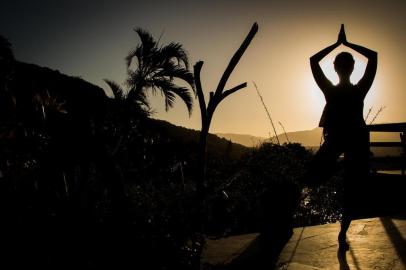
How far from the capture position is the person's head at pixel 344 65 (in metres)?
3.43

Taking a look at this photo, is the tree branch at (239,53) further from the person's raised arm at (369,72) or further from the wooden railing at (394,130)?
the person's raised arm at (369,72)

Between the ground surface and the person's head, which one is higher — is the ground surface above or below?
below

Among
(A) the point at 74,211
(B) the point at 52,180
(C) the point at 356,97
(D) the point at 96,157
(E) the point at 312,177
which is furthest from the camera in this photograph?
(B) the point at 52,180

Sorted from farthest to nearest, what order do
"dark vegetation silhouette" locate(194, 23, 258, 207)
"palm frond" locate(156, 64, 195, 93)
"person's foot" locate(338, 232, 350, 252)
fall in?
"palm frond" locate(156, 64, 195, 93), "dark vegetation silhouette" locate(194, 23, 258, 207), "person's foot" locate(338, 232, 350, 252)

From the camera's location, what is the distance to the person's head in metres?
3.43

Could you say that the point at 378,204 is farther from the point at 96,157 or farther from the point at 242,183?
the point at 96,157

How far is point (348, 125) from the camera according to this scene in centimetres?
338

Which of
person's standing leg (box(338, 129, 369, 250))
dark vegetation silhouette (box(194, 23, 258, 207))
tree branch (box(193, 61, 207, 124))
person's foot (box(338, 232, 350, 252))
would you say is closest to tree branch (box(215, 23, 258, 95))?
dark vegetation silhouette (box(194, 23, 258, 207))

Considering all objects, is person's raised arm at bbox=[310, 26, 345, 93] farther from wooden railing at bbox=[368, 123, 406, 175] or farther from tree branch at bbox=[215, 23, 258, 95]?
wooden railing at bbox=[368, 123, 406, 175]

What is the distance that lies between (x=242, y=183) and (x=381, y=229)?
5.88 m

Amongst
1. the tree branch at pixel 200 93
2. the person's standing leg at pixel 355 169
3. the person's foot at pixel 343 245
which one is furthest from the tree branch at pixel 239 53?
the person's foot at pixel 343 245

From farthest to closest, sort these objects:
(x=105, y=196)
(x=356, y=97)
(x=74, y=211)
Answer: (x=105, y=196) < (x=356, y=97) < (x=74, y=211)

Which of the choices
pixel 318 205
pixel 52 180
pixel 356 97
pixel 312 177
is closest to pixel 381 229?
pixel 312 177

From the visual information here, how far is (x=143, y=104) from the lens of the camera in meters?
9.20
